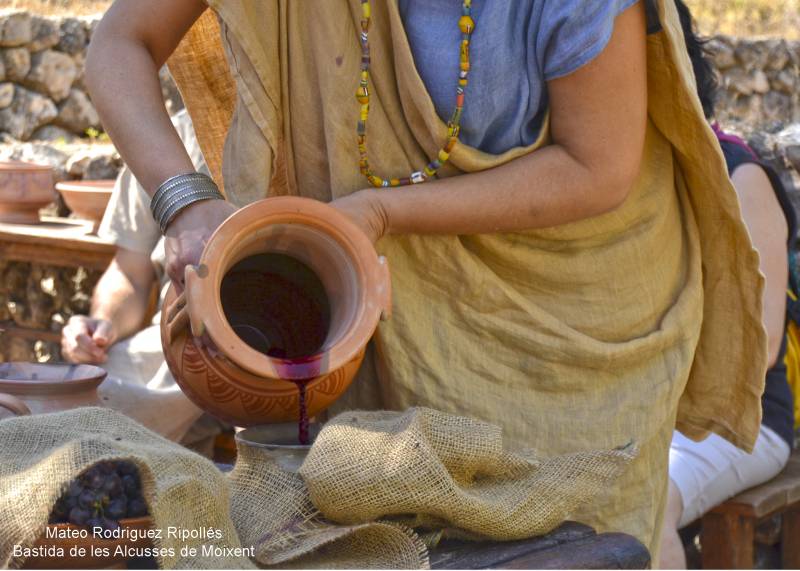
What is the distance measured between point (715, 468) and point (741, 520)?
0.60 ft

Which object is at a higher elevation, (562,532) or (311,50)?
(311,50)

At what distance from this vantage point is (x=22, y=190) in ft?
14.8

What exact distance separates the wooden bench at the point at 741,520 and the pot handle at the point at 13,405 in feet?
7.23

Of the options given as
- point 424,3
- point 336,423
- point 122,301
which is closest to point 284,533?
point 336,423

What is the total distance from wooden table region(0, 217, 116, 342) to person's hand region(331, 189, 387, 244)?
8.42 ft

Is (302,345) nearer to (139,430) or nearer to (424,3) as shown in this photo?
(139,430)

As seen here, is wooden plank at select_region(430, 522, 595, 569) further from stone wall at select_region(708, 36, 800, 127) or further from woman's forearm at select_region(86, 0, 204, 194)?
stone wall at select_region(708, 36, 800, 127)

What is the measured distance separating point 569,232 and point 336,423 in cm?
58

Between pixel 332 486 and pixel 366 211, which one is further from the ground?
pixel 366 211

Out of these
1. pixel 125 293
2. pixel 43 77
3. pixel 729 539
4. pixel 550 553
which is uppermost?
pixel 550 553

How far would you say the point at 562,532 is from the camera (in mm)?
1600

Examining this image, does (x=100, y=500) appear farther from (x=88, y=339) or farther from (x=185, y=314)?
(x=88, y=339)

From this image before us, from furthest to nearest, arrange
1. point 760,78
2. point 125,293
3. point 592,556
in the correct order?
point 760,78, point 125,293, point 592,556

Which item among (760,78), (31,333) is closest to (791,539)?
(31,333)
